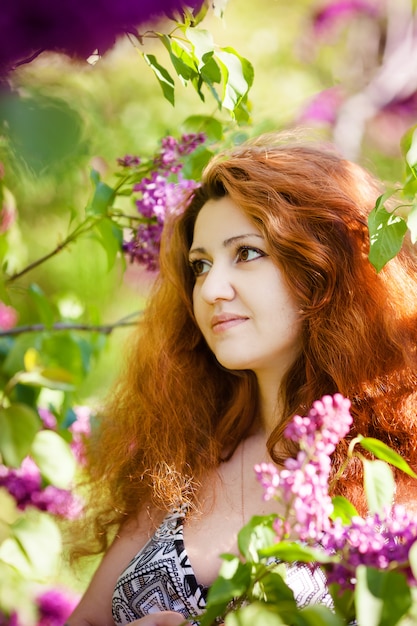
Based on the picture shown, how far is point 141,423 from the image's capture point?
1.75 metres

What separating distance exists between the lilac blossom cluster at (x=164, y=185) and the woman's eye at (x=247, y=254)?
23 cm

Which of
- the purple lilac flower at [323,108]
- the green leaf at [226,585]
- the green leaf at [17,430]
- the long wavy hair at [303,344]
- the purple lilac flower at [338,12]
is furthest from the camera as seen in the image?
the purple lilac flower at [338,12]

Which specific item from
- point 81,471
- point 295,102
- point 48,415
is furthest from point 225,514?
point 295,102

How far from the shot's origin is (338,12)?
3.90 m

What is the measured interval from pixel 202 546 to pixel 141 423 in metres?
0.36

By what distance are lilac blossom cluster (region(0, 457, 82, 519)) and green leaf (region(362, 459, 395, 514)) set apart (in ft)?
2.76

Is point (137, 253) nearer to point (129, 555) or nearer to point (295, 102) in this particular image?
point (129, 555)

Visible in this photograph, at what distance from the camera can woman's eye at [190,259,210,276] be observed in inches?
62.1

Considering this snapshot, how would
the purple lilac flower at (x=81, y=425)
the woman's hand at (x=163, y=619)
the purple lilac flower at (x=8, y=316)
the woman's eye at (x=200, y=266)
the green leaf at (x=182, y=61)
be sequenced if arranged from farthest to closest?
the purple lilac flower at (x=8, y=316)
the purple lilac flower at (x=81, y=425)
the woman's eye at (x=200, y=266)
the woman's hand at (x=163, y=619)
the green leaf at (x=182, y=61)

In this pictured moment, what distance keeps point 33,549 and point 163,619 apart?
74 centimetres

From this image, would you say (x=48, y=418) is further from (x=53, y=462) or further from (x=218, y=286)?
(x=53, y=462)

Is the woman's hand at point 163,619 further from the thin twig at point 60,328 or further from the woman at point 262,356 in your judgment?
the thin twig at point 60,328

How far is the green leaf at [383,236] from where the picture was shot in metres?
1.13

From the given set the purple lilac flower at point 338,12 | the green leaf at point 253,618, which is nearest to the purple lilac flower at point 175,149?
the green leaf at point 253,618
